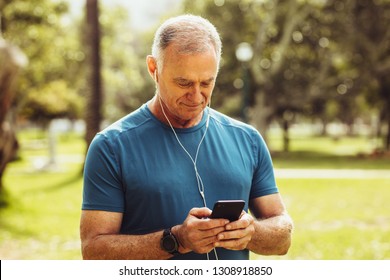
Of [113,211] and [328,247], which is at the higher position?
[113,211]

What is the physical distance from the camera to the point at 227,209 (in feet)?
7.65

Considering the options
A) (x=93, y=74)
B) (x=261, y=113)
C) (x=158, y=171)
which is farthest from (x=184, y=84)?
(x=261, y=113)

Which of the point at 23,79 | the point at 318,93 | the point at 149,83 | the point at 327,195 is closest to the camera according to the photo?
the point at 327,195

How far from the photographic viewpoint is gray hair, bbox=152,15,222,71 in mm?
2465

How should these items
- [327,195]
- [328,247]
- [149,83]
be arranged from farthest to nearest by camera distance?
[149,83] < [327,195] < [328,247]

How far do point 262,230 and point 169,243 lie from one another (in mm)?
461

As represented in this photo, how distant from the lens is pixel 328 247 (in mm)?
8289

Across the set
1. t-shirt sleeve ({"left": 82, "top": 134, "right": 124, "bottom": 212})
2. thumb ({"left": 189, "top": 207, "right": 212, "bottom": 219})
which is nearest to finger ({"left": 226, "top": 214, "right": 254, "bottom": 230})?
thumb ({"left": 189, "top": 207, "right": 212, "bottom": 219})

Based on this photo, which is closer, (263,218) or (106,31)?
(263,218)

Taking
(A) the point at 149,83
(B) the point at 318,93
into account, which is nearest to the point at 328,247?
(B) the point at 318,93

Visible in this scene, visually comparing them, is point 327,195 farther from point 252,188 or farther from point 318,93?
point 318,93

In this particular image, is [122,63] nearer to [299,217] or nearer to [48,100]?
[48,100]

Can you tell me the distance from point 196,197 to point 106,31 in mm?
32916

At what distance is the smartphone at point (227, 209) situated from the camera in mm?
2305
